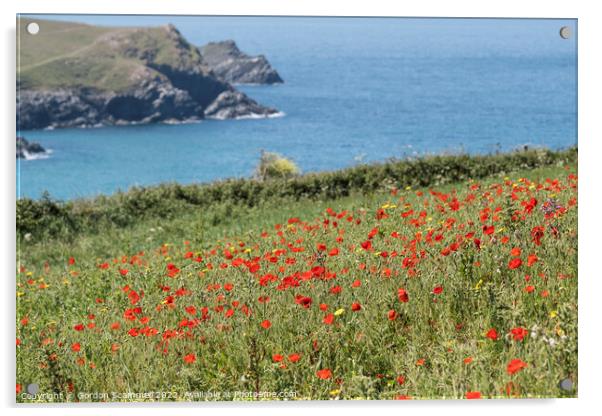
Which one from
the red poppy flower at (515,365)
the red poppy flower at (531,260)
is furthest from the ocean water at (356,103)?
the red poppy flower at (515,365)

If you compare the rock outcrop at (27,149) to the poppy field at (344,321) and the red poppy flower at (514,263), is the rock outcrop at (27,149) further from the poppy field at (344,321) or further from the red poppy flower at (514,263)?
the red poppy flower at (514,263)

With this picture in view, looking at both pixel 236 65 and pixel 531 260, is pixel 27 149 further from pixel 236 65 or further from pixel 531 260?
pixel 531 260

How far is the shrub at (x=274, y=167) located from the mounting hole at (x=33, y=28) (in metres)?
1.98

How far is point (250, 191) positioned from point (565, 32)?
347 centimetres

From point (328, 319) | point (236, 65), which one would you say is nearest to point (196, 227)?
point (236, 65)

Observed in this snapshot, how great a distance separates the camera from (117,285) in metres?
6.25

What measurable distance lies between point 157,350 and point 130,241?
2.89 metres

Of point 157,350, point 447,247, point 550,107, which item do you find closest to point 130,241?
point 157,350

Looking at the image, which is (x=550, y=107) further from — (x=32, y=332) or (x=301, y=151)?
(x=32, y=332)

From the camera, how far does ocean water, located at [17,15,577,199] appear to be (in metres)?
5.91

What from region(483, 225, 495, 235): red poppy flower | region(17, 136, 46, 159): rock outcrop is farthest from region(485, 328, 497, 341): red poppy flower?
region(17, 136, 46, 159): rock outcrop

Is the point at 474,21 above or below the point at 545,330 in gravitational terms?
above

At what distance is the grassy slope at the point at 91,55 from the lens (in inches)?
222

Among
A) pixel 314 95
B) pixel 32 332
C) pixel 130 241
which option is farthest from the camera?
pixel 130 241
